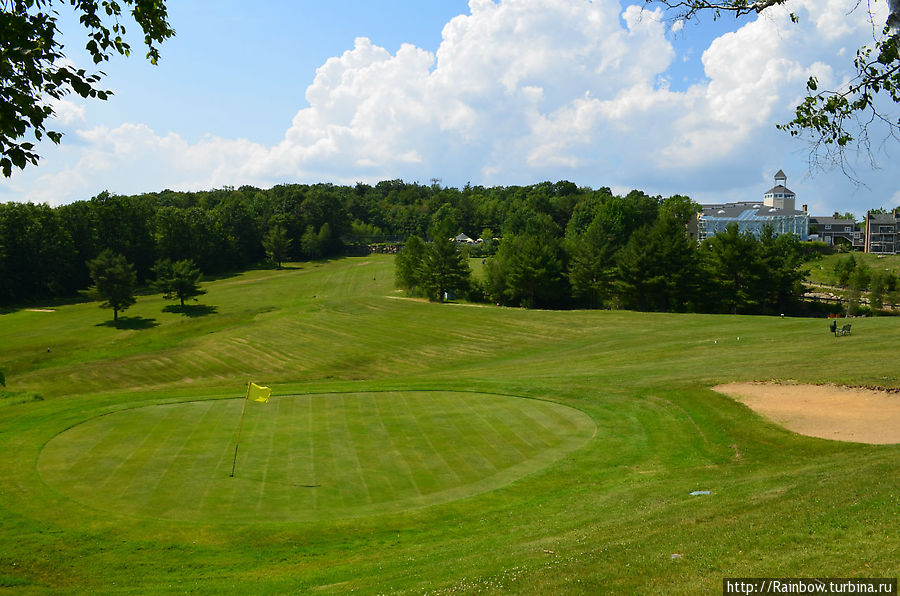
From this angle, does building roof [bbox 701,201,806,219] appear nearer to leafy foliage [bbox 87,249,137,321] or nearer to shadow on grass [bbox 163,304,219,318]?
shadow on grass [bbox 163,304,219,318]

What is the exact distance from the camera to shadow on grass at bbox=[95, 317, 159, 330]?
243 ft

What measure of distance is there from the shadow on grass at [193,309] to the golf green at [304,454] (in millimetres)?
56744

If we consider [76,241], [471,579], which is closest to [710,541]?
[471,579]

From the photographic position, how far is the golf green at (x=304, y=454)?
17672mm

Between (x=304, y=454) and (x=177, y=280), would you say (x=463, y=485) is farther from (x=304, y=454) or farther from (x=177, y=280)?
(x=177, y=280)

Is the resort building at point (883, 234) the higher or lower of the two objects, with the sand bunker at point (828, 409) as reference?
higher

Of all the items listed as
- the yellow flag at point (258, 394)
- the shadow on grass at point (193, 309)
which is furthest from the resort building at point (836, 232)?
the yellow flag at point (258, 394)

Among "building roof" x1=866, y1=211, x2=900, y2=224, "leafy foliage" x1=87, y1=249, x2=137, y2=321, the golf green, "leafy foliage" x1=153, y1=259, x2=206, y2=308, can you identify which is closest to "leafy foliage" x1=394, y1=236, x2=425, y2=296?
"leafy foliage" x1=153, y1=259, x2=206, y2=308

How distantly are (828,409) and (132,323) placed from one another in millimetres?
73403

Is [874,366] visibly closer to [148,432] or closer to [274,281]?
[148,432]

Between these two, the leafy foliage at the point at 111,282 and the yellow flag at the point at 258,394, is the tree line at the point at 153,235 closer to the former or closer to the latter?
the leafy foliage at the point at 111,282

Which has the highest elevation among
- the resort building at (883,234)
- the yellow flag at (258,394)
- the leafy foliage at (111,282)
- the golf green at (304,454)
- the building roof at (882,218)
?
the building roof at (882,218)

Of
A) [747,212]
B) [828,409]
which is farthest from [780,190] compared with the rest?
[828,409]

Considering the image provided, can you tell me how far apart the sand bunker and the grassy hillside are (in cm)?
109
